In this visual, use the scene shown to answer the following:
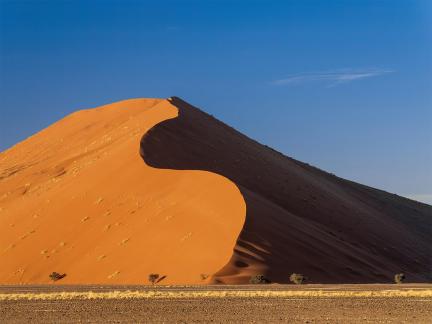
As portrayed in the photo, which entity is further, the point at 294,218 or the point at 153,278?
the point at 294,218

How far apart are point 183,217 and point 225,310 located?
75.2 feet

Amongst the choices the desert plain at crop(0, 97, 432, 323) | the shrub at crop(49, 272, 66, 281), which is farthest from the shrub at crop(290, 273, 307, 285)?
the shrub at crop(49, 272, 66, 281)

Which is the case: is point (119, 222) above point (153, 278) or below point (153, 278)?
above

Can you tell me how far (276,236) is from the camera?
166ft

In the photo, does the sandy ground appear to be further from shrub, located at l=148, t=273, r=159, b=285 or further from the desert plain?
shrub, located at l=148, t=273, r=159, b=285

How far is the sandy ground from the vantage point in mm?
25953

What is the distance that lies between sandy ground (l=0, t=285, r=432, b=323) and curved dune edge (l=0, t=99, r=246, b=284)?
36.9ft

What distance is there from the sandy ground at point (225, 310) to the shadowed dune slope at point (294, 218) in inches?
435

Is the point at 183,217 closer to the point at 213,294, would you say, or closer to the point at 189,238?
the point at 189,238

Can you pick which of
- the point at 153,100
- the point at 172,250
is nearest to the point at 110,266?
the point at 172,250

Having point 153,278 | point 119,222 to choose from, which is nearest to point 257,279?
point 153,278

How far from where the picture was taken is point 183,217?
5162 cm

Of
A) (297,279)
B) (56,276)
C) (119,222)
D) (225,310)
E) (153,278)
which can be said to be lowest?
(56,276)

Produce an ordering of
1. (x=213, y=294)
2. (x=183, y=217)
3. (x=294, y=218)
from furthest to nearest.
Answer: (x=294, y=218)
(x=183, y=217)
(x=213, y=294)
